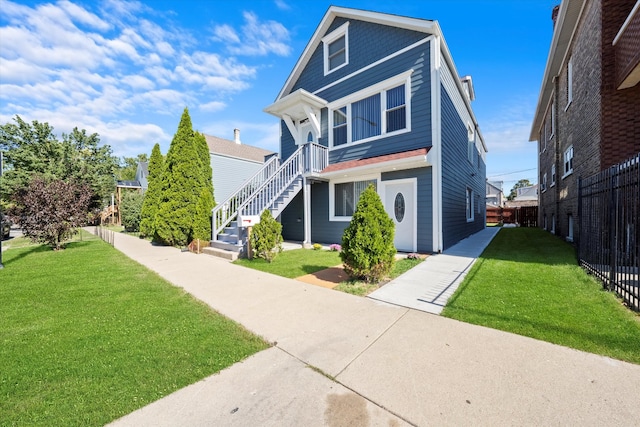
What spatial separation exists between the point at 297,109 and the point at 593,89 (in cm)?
953

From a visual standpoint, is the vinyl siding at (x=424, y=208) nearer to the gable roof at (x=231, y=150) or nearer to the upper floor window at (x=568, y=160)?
the upper floor window at (x=568, y=160)

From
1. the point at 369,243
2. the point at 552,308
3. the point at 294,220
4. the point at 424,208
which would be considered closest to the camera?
the point at 552,308

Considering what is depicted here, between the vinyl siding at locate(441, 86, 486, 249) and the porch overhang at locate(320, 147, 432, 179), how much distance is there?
1.17 metres

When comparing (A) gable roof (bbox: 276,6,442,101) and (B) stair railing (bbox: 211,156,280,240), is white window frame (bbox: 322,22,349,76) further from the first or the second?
(B) stair railing (bbox: 211,156,280,240)

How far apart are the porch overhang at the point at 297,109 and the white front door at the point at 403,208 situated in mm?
4147

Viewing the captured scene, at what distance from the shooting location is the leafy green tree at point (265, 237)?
731 centimetres

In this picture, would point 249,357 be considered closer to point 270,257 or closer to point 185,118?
point 270,257

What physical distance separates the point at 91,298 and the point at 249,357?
3.68 meters

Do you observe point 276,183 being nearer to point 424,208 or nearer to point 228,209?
point 228,209

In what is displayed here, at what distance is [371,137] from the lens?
946 cm

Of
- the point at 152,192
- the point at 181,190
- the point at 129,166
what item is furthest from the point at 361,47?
the point at 129,166

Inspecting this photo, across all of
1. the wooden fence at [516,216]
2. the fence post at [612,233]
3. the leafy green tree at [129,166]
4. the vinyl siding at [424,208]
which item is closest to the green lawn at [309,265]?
the vinyl siding at [424,208]

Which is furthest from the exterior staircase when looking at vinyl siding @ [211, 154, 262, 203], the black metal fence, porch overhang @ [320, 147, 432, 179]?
vinyl siding @ [211, 154, 262, 203]

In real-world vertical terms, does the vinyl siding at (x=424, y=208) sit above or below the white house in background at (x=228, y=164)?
below
